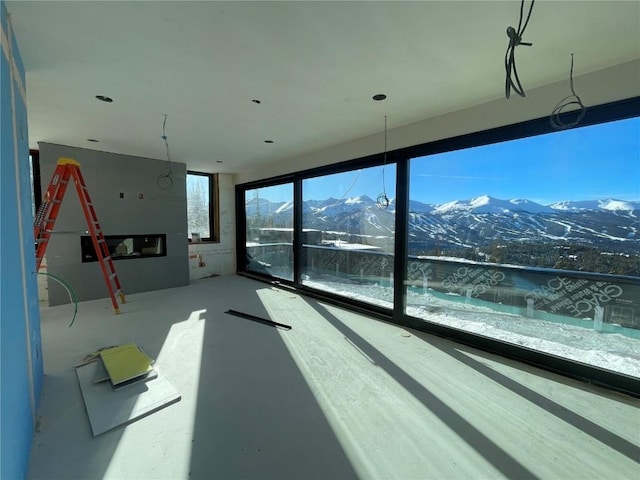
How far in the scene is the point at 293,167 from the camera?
4.84 metres

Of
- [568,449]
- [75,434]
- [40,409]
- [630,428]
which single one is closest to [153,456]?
[75,434]

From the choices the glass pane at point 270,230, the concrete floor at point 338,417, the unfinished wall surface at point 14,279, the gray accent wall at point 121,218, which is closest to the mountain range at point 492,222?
the glass pane at point 270,230

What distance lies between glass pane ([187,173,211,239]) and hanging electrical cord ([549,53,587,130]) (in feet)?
19.8

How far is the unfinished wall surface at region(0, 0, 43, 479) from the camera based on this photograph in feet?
3.75

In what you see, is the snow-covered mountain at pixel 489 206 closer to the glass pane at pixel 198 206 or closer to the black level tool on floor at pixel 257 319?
the black level tool on floor at pixel 257 319

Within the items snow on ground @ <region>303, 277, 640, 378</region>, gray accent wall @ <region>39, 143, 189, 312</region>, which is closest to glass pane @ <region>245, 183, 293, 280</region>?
gray accent wall @ <region>39, 143, 189, 312</region>

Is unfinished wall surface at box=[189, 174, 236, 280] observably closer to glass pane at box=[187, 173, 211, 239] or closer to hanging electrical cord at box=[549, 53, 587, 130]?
glass pane at box=[187, 173, 211, 239]

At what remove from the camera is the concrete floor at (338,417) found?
143cm

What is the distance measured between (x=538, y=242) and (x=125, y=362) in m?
3.87

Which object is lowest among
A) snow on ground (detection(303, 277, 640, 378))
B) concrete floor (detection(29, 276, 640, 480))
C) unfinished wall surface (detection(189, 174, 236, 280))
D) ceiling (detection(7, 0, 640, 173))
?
concrete floor (detection(29, 276, 640, 480))

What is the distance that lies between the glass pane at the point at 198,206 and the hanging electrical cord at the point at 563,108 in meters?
6.04

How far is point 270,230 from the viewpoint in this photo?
5801 millimetres

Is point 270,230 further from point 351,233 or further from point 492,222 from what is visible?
point 492,222

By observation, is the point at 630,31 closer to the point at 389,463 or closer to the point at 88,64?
the point at 389,463
